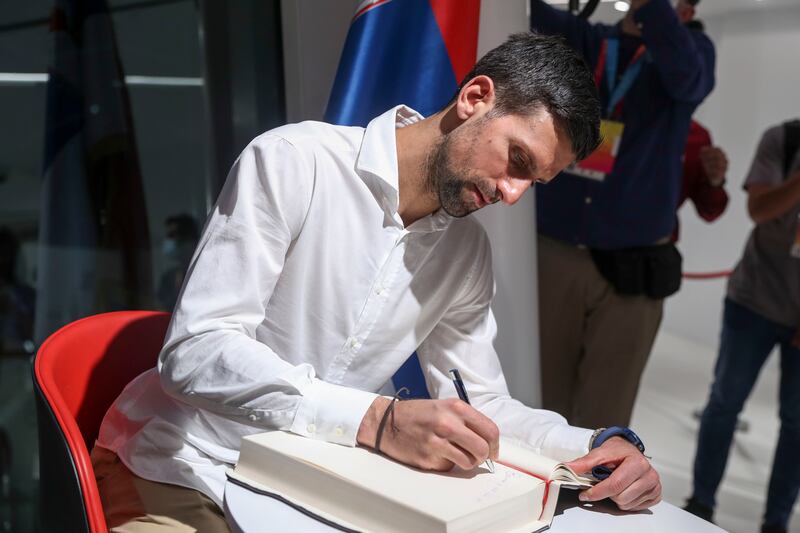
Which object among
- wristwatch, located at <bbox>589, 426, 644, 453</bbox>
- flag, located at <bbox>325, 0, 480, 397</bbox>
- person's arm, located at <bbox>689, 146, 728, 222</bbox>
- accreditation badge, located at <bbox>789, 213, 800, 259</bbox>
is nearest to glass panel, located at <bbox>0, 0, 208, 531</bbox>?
flag, located at <bbox>325, 0, 480, 397</bbox>

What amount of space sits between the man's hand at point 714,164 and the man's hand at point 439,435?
5.77 ft

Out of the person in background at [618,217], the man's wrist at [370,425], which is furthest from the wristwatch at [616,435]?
the person in background at [618,217]

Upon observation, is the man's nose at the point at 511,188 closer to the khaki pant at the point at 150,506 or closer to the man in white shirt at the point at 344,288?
the man in white shirt at the point at 344,288

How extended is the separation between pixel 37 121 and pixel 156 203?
1.61ft

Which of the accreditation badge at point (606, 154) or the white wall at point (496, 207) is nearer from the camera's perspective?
the white wall at point (496, 207)

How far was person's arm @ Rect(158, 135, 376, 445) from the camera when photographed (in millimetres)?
996

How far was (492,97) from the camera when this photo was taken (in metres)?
1.18

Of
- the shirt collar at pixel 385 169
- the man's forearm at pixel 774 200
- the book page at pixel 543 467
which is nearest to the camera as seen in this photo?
the book page at pixel 543 467

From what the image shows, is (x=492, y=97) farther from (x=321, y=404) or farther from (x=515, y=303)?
(x=515, y=303)

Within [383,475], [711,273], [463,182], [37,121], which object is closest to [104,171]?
[37,121]

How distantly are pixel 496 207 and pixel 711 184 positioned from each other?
101 cm

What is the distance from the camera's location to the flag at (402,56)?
167 centimetres

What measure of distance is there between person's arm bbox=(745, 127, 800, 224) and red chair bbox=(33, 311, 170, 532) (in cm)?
200

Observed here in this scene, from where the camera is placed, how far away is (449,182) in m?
1.21
